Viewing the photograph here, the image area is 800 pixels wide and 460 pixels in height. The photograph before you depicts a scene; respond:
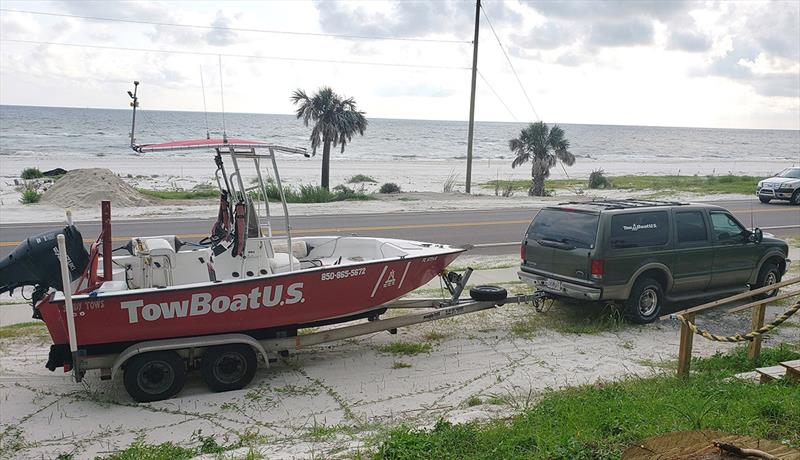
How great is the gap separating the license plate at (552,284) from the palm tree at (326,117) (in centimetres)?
2124

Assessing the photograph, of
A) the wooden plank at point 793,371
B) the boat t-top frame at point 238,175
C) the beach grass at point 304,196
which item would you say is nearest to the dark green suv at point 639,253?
the wooden plank at point 793,371

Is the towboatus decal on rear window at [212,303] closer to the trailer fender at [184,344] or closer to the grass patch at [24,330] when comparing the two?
the trailer fender at [184,344]

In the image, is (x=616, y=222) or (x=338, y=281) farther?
(x=616, y=222)

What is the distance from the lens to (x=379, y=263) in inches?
311

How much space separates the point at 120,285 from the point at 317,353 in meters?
2.65

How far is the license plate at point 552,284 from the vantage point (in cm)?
945

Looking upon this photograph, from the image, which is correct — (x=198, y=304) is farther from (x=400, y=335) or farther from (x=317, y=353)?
(x=400, y=335)

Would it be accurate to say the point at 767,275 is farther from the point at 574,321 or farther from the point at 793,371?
the point at 793,371

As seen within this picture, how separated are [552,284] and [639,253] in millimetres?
1280

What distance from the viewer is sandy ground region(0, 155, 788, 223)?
22516mm

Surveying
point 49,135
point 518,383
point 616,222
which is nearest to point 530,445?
point 518,383

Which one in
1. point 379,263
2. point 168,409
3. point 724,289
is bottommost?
point 168,409

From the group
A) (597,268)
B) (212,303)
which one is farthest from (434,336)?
(212,303)

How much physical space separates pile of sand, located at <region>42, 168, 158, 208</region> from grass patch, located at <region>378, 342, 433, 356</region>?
17.8 meters
